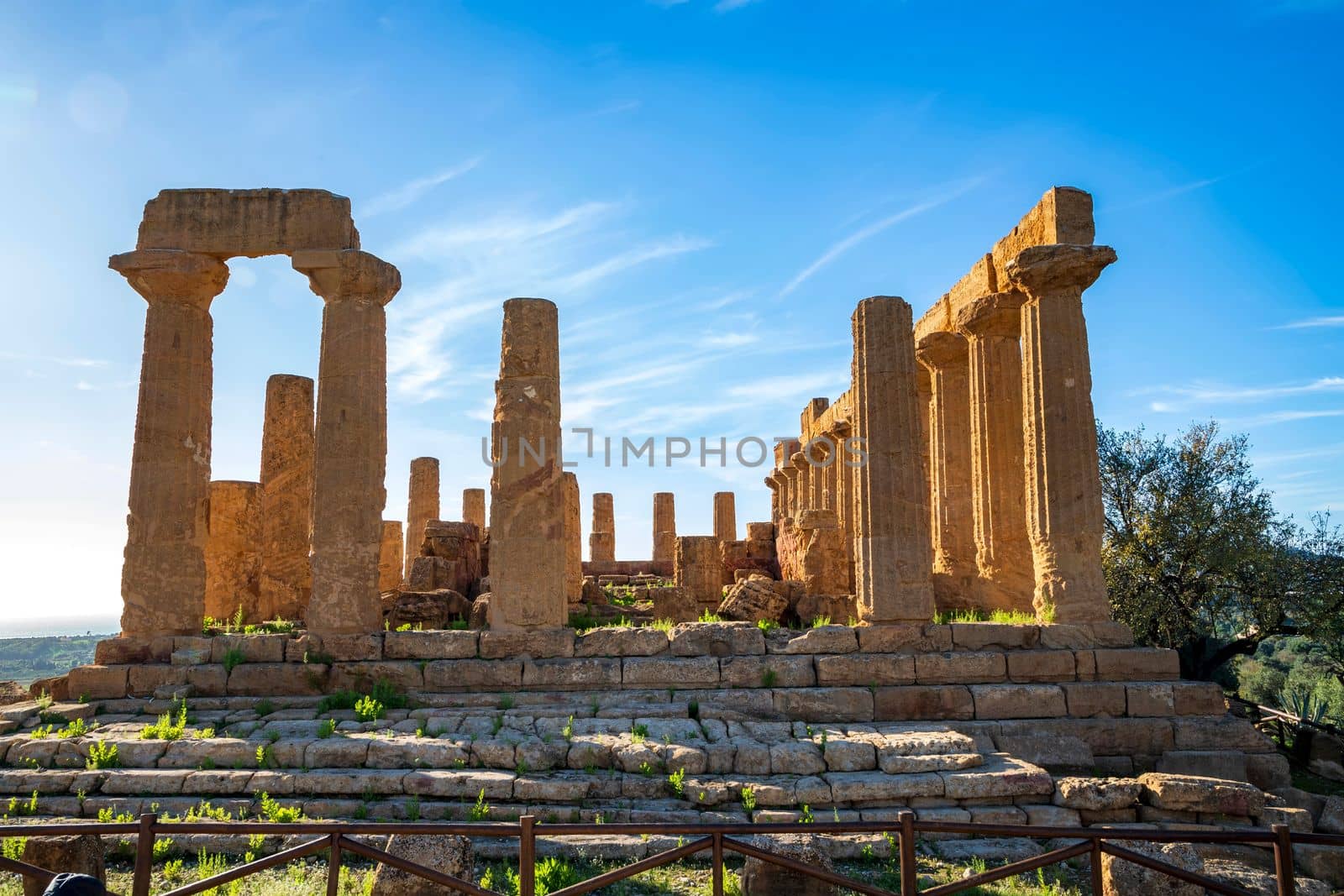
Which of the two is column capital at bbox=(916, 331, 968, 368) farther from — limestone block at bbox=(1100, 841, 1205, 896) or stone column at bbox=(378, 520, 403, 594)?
stone column at bbox=(378, 520, 403, 594)

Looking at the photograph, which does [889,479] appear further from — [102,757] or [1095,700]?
[102,757]

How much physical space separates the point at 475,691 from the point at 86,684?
17.9 feet

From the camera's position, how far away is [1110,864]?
6785 millimetres

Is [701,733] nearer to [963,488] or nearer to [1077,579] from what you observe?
[1077,579]

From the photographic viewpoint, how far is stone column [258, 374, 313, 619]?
17506 millimetres

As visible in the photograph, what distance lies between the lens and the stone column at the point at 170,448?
13.5 m

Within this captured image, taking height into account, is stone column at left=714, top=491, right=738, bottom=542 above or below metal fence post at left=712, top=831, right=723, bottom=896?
above

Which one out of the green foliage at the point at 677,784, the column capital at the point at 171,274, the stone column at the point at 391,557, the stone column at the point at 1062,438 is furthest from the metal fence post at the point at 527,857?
the stone column at the point at 391,557

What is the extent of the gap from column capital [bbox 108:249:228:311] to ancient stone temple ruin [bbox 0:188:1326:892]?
4 centimetres

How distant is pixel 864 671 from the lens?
1220 centimetres

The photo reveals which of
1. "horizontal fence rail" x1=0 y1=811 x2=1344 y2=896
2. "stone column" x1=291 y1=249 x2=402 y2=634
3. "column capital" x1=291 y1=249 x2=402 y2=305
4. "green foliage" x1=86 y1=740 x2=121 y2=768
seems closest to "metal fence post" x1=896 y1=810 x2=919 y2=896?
"horizontal fence rail" x1=0 y1=811 x2=1344 y2=896

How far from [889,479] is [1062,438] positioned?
102 inches

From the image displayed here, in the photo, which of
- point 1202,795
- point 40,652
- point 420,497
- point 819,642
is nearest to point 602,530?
point 420,497

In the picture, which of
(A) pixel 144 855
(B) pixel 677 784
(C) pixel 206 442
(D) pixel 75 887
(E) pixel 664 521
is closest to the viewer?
(D) pixel 75 887
